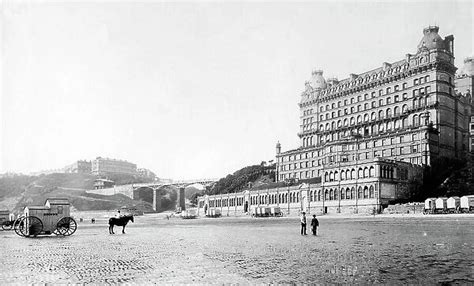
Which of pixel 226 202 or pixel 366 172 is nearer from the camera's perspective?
pixel 366 172

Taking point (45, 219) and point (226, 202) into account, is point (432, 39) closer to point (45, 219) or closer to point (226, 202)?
point (226, 202)

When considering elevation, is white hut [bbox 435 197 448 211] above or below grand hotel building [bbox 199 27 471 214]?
below

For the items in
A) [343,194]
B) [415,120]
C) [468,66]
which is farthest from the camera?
[468,66]

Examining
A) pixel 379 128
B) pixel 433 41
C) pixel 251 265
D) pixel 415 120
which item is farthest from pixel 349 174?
pixel 251 265

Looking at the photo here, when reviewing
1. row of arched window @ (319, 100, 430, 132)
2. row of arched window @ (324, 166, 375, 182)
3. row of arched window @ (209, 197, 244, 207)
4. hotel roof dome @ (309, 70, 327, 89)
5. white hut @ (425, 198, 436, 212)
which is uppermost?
hotel roof dome @ (309, 70, 327, 89)

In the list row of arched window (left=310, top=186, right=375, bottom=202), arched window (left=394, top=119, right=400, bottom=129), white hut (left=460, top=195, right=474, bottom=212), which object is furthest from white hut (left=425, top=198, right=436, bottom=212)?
arched window (left=394, top=119, right=400, bottom=129)

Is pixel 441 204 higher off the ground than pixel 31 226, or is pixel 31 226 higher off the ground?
pixel 31 226

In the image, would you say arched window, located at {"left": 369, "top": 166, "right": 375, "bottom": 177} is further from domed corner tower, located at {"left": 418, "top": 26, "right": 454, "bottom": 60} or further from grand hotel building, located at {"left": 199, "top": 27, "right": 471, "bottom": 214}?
domed corner tower, located at {"left": 418, "top": 26, "right": 454, "bottom": 60}
